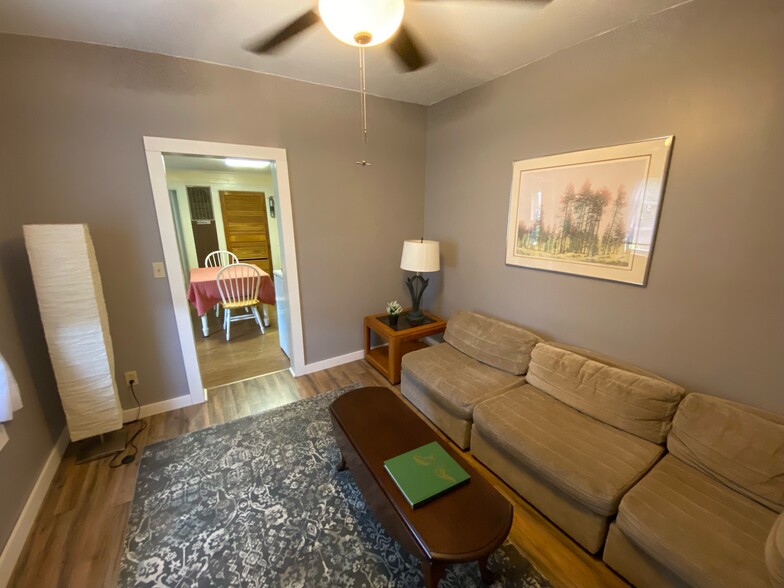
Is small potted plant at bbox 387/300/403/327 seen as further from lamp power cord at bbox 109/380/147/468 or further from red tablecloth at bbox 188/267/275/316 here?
lamp power cord at bbox 109/380/147/468

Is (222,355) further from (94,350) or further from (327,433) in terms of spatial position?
(327,433)

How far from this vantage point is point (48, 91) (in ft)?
5.81

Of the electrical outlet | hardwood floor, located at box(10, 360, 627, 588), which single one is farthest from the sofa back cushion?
the electrical outlet

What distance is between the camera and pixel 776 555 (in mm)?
913

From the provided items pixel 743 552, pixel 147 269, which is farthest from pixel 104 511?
pixel 743 552

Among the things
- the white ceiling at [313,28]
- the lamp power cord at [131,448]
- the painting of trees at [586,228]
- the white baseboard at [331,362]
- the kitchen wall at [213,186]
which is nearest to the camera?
the white ceiling at [313,28]

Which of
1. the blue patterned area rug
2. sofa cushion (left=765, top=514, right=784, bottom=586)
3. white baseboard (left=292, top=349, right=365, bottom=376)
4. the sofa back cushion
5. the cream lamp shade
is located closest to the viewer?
sofa cushion (left=765, top=514, right=784, bottom=586)

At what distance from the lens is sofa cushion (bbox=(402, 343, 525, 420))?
1953mm

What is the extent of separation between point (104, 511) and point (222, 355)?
189 cm

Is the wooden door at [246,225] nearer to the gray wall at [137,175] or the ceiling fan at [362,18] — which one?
the gray wall at [137,175]

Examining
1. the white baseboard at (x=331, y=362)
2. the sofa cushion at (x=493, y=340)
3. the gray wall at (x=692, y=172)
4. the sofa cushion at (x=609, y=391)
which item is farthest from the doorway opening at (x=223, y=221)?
the gray wall at (x=692, y=172)

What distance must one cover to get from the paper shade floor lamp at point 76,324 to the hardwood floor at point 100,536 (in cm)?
24

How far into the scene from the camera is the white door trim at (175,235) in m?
2.06

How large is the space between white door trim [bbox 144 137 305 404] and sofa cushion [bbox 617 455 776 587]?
254cm
